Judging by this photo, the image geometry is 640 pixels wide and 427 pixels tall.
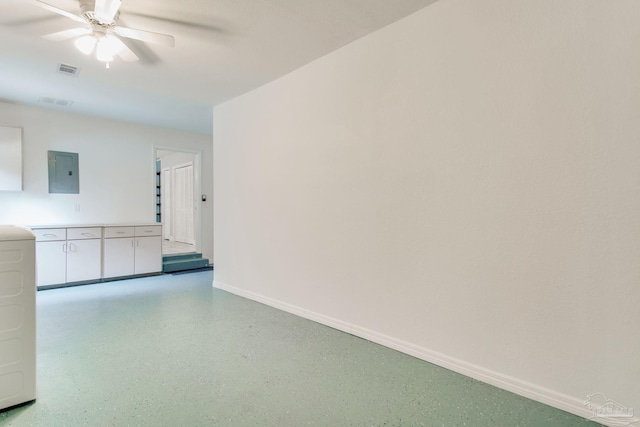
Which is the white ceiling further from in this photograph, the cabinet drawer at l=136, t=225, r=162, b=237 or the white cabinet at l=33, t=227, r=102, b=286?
the cabinet drawer at l=136, t=225, r=162, b=237

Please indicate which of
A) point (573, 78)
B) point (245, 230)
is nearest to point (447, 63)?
point (573, 78)

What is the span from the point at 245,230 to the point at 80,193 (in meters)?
3.06

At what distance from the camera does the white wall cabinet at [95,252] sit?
14.9ft

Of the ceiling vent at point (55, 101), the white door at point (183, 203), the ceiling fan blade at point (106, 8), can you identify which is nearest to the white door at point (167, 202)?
the white door at point (183, 203)

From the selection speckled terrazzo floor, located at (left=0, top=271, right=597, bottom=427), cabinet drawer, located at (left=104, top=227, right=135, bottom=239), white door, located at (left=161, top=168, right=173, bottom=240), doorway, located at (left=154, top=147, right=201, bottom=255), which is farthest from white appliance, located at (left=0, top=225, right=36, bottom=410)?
white door, located at (left=161, top=168, right=173, bottom=240)

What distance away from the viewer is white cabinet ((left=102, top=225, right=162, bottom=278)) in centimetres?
507

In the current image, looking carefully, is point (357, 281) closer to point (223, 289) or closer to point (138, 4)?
point (223, 289)

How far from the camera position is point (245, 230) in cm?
416

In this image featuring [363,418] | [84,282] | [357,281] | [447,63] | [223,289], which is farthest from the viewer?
[84,282]

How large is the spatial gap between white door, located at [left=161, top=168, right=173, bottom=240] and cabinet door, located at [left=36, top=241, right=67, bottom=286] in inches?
162

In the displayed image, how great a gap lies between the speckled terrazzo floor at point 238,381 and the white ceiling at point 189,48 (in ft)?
7.90

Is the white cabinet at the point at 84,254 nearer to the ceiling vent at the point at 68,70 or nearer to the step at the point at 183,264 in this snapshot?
the step at the point at 183,264

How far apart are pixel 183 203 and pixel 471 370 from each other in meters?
7.61

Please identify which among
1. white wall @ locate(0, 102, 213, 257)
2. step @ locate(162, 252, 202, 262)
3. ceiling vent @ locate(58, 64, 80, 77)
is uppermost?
ceiling vent @ locate(58, 64, 80, 77)
